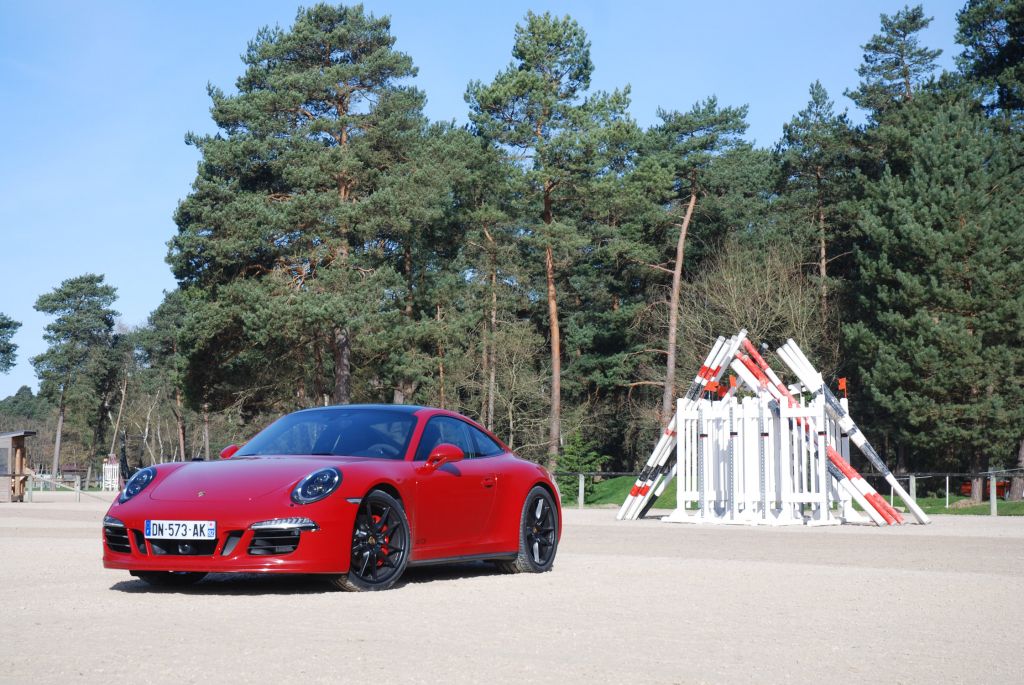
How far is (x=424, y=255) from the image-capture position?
183 feet

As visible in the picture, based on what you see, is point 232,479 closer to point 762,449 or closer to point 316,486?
point 316,486

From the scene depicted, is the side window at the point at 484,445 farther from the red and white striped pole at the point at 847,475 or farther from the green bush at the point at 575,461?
the green bush at the point at 575,461

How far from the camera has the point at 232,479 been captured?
30.2 feet

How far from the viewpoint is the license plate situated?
877 cm

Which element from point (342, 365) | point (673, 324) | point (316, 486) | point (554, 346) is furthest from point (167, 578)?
point (673, 324)

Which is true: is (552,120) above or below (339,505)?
above

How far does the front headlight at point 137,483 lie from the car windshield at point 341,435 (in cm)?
89

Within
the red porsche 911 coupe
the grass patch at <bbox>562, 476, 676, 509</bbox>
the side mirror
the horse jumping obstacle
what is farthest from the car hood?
the grass patch at <bbox>562, 476, 676, 509</bbox>

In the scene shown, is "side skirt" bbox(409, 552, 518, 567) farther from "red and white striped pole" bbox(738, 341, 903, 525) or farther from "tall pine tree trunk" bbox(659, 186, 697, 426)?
"tall pine tree trunk" bbox(659, 186, 697, 426)

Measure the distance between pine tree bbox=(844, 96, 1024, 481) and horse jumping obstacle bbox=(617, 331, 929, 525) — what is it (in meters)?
23.0

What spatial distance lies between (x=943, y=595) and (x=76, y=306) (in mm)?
112706

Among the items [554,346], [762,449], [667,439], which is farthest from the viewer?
[554,346]

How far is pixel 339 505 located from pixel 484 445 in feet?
8.21

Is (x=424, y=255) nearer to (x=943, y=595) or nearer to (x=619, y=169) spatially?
(x=619, y=169)
